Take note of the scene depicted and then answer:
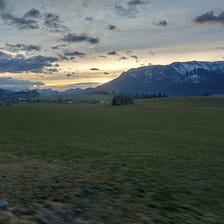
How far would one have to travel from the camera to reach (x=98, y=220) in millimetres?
10555

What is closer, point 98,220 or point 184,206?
point 98,220

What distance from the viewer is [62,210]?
11352 millimetres

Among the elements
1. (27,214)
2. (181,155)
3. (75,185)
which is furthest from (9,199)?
(181,155)

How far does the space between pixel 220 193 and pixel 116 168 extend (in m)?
6.79

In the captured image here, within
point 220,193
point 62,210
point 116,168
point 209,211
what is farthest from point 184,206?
point 116,168

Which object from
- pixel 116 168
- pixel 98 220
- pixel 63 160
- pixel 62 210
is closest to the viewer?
pixel 98 220

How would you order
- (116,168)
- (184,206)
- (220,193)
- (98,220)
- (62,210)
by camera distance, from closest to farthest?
(98,220)
(62,210)
(184,206)
(220,193)
(116,168)

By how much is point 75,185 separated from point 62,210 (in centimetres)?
374

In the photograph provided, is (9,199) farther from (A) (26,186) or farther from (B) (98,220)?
(B) (98,220)

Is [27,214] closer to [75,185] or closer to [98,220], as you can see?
[98,220]

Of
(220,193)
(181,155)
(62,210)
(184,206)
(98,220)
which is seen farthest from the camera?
(181,155)

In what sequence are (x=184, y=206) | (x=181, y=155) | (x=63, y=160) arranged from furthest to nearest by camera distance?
(x=181, y=155) < (x=63, y=160) < (x=184, y=206)

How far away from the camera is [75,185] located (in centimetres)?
1509

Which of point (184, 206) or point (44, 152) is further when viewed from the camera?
point (44, 152)
